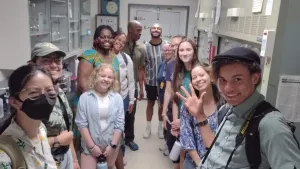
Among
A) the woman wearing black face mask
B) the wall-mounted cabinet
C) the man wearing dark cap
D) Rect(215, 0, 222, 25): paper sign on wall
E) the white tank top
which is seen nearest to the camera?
the man wearing dark cap

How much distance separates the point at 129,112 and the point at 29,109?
5.93 feet

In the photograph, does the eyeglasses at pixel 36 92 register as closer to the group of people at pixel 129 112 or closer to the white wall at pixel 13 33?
the group of people at pixel 129 112

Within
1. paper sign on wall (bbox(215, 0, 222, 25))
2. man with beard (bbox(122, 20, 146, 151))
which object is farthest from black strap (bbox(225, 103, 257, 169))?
man with beard (bbox(122, 20, 146, 151))

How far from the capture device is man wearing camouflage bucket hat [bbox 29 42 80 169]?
1.36 metres

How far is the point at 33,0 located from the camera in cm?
255

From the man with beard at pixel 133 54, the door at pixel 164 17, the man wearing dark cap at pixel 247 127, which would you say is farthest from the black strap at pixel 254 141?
the door at pixel 164 17

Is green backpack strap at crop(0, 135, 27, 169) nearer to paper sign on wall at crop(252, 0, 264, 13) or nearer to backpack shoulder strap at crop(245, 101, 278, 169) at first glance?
backpack shoulder strap at crop(245, 101, 278, 169)

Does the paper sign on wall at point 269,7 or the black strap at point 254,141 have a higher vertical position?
the paper sign on wall at point 269,7

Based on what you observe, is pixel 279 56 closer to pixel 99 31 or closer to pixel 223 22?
pixel 223 22

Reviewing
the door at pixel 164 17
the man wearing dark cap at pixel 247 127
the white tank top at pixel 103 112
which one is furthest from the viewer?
the door at pixel 164 17

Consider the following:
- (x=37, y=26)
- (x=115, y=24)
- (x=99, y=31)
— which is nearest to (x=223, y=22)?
(x=99, y=31)

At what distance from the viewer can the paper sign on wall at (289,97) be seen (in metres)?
1.31

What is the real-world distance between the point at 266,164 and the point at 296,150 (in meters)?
0.12

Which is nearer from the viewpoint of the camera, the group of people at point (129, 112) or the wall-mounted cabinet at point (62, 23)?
the group of people at point (129, 112)
